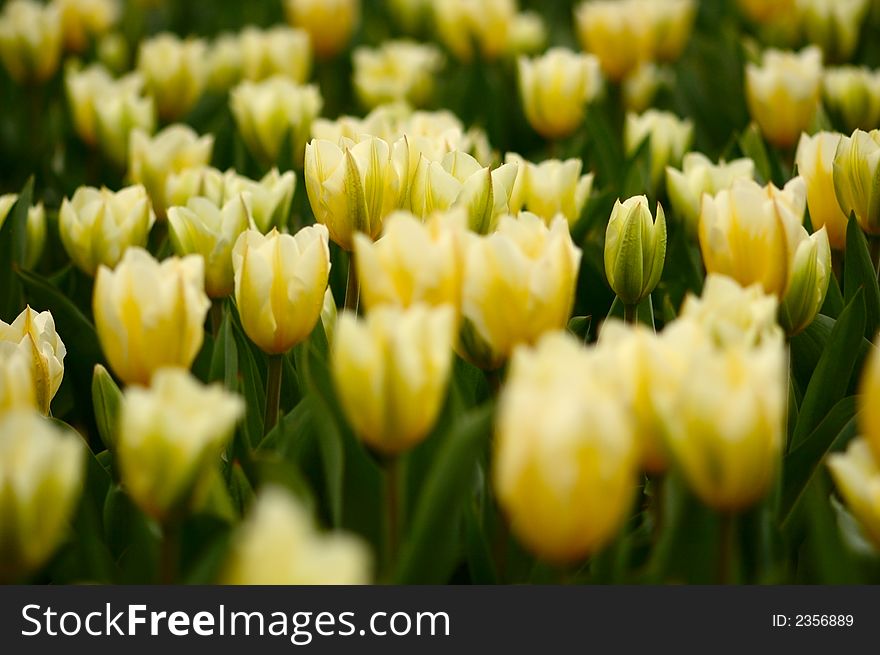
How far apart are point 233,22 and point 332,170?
2.42 m

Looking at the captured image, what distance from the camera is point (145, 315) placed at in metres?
1.09

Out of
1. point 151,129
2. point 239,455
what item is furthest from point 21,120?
point 239,455

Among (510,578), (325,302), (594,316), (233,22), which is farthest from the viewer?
(233,22)

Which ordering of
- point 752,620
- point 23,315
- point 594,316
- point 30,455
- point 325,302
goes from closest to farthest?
1. point 30,455
2. point 752,620
3. point 23,315
4. point 325,302
5. point 594,316

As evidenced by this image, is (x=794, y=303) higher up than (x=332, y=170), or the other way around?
(x=332, y=170)

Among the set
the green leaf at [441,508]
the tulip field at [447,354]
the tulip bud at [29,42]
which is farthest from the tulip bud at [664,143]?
the tulip bud at [29,42]

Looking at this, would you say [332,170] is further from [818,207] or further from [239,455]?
[818,207]

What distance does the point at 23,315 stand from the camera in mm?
1226

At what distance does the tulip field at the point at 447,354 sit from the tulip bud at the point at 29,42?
0.46 m

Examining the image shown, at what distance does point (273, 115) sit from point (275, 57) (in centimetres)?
71

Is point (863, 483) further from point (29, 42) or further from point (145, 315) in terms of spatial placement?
point (29, 42)

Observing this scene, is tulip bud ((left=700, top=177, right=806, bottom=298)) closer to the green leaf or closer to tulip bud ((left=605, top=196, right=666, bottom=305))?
tulip bud ((left=605, top=196, right=666, bottom=305))

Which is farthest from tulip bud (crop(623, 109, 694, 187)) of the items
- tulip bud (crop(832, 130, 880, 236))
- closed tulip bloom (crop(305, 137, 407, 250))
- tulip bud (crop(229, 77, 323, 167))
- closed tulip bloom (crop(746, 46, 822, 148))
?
closed tulip bloom (crop(305, 137, 407, 250))

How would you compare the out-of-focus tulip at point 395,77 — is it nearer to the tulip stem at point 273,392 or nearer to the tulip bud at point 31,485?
the tulip stem at point 273,392
